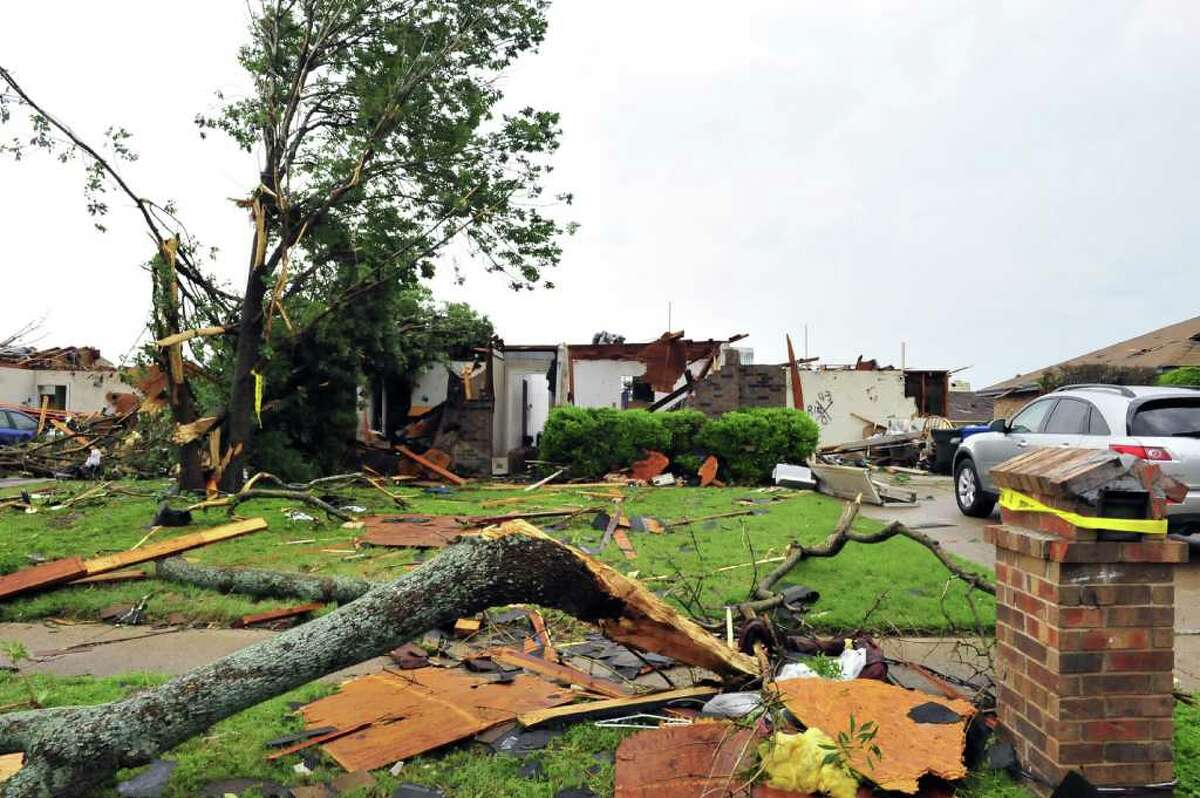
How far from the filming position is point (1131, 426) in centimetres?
733

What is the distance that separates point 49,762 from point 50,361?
37419 mm

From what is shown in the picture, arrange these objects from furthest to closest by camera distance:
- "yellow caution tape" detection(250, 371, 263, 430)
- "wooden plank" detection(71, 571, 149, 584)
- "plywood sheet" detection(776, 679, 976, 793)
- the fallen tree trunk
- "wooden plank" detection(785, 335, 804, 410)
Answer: "wooden plank" detection(785, 335, 804, 410), "yellow caution tape" detection(250, 371, 263, 430), "wooden plank" detection(71, 571, 149, 584), the fallen tree trunk, "plywood sheet" detection(776, 679, 976, 793)

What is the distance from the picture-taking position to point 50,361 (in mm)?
32719

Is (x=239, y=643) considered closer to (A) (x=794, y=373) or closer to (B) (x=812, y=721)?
(B) (x=812, y=721)

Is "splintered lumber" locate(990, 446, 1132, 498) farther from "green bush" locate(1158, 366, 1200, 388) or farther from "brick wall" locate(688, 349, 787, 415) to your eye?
"green bush" locate(1158, 366, 1200, 388)

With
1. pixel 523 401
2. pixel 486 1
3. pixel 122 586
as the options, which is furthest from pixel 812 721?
pixel 523 401

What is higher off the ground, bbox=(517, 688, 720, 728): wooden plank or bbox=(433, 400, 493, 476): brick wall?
bbox=(433, 400, 493, 476): brick wall

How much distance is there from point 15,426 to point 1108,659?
85.3 feet

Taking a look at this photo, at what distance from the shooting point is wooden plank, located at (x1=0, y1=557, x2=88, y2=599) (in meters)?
6.39

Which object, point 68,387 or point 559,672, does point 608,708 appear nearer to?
point 559,672

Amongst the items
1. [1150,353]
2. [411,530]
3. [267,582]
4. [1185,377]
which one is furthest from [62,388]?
[1150,353]

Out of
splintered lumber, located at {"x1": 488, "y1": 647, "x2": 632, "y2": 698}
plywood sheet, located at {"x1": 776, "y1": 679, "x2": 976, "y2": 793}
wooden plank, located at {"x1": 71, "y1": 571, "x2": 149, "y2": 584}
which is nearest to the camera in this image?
plywood sheet, located at {"x1": 776, "y1": 679, "x2": 976, "y2": 793}

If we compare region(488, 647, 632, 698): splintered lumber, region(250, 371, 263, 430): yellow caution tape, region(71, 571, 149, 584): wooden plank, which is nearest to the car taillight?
region(488, 647, 632, 698): splintered lumber

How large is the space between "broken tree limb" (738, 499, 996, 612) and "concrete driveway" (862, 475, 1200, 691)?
0.55 metres
